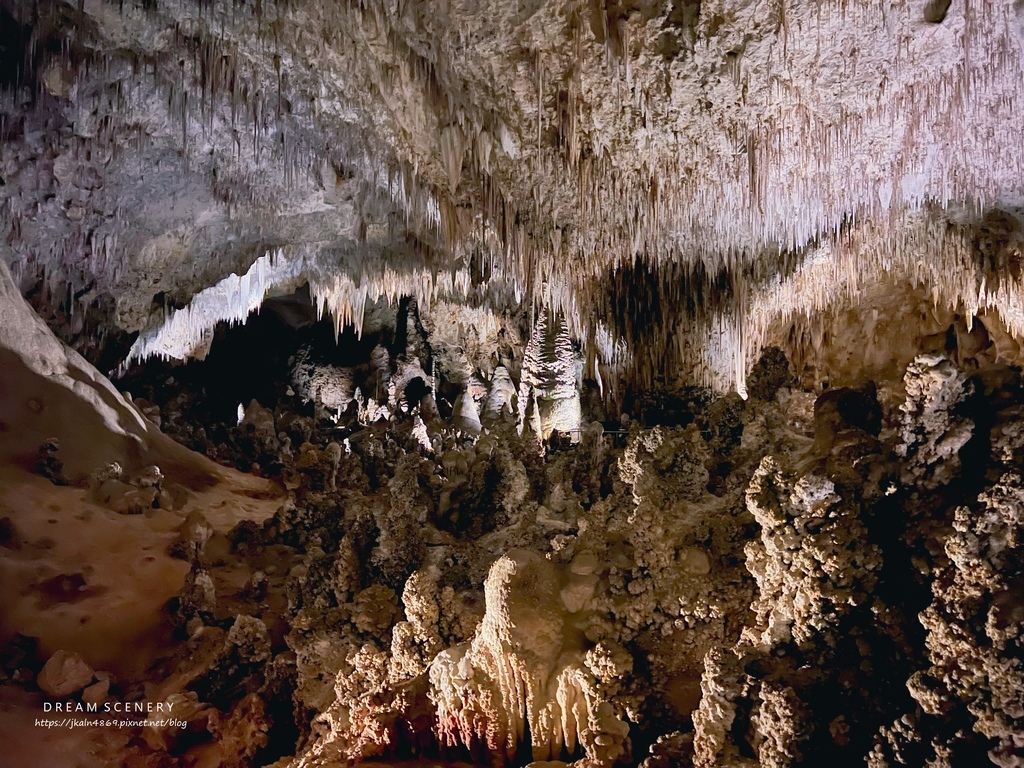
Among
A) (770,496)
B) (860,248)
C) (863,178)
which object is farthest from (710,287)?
(770,496)

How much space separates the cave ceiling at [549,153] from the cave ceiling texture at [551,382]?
0.05 metres

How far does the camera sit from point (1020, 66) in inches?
197

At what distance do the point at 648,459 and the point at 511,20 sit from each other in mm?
3331

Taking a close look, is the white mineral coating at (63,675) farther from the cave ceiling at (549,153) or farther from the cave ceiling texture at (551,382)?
the cave ceiling at (549,153)

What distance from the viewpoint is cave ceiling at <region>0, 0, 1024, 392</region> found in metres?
4.95

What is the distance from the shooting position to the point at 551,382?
12.4 metres

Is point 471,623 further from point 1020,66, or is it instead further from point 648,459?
point 1020,66

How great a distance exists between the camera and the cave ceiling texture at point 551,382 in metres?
2.59

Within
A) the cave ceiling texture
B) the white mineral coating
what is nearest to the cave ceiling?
the cave ceiling texture

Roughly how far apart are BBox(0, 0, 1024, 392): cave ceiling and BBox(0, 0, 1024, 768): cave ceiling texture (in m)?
0.05

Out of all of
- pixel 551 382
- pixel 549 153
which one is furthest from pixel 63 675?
pixel 551 382

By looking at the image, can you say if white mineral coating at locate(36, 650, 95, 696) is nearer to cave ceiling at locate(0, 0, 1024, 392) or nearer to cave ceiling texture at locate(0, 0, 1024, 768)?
cave ceiling texture at locate(0, 0, 1024, 768)

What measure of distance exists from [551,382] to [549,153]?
20.8 ft

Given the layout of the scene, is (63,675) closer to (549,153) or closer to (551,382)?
(549,153)
